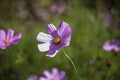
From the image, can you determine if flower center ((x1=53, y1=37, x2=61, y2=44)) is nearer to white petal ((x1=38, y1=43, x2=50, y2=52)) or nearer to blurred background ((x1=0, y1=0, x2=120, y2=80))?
white petal ((x1=38, y1=43, x2=50, y2=52))

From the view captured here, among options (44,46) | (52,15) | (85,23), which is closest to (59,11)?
(52,15)

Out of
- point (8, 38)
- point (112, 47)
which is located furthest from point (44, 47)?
point (112, 47)

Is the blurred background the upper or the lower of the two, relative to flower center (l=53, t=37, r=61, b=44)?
upper

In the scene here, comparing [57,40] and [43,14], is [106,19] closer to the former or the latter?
[43,14]

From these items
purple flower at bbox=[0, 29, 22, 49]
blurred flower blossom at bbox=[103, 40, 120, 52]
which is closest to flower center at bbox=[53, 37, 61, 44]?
purple flower at bbox=[0, 29, 22, 49]

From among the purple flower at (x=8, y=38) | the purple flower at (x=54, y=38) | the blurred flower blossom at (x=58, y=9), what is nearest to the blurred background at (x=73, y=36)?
the blurred flower blossom at (x=58, y=9)
